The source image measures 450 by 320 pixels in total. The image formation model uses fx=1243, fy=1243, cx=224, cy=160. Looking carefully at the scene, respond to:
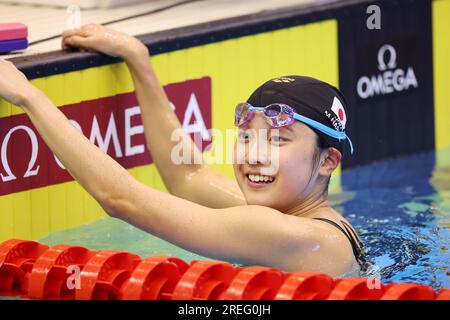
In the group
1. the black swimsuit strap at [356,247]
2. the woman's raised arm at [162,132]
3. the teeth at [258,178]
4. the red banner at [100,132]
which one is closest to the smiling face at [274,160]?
the teeth at [258,178]

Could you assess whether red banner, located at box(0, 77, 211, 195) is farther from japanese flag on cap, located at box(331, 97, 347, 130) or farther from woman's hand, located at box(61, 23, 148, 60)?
japanese flag on cap, located at box(331, 97, 347, 130)

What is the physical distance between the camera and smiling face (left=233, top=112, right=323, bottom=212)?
322 cm

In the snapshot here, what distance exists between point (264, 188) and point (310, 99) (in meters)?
0.26

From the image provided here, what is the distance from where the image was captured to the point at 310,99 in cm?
325

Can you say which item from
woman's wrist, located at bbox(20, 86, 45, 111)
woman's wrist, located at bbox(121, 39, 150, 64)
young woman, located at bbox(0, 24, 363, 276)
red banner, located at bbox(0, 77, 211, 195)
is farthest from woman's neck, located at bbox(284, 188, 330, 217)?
red banner, located at bbox(0, 77, 211, 195)

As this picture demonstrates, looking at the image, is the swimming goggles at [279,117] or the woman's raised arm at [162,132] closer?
the swimming goggles at [279,117]

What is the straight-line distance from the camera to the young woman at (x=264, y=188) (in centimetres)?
317

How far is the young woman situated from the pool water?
274mm

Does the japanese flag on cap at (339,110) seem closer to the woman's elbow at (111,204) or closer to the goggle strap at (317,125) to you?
the goggle strap at (317,125)

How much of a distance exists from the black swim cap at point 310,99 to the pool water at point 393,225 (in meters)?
0.44
